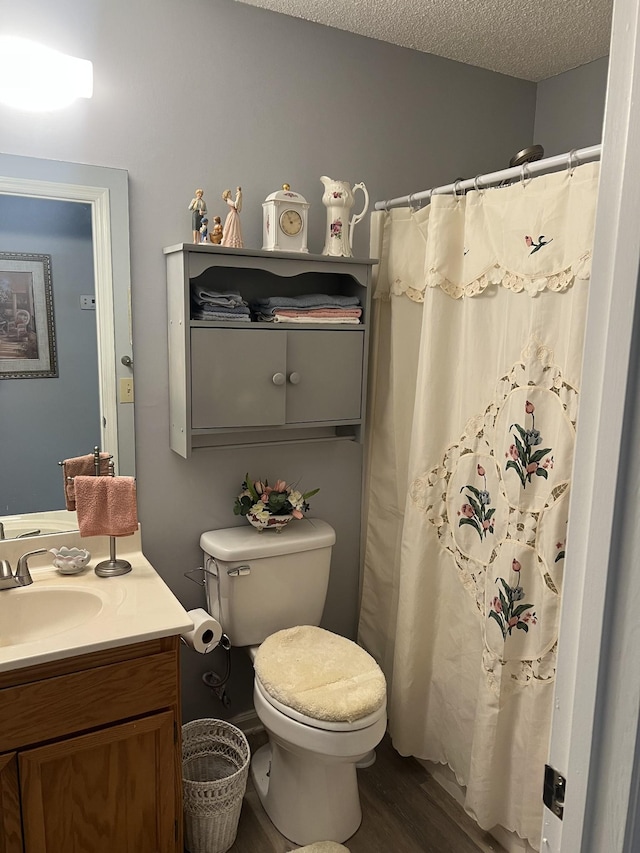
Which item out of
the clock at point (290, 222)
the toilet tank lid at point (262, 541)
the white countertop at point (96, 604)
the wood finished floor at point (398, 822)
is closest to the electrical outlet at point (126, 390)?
the white countertop at point (96, 604)

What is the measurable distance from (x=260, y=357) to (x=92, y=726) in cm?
112

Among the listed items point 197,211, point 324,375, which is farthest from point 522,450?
point 197,211

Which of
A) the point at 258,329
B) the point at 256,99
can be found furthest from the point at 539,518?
the point at 256,99

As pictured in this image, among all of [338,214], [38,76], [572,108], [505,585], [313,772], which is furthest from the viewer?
[572,108]

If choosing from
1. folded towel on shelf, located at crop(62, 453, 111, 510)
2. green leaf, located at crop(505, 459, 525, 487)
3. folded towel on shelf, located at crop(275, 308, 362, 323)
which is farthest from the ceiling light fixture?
green leaf, located at crop(505, 459, 525, 487)

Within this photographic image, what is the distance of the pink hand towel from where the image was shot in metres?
1.79

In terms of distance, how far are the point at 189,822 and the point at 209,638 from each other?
1.65ft

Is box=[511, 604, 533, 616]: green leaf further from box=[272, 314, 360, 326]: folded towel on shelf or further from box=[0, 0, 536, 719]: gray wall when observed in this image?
box=[272, 314, 360, 326]: folded towel on shelf

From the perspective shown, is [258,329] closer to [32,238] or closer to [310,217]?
[310,217]

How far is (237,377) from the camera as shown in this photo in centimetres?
204

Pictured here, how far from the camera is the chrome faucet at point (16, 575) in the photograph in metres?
1.74

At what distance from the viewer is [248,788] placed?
2188mm

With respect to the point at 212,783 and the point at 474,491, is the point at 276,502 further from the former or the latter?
the point at 212,783

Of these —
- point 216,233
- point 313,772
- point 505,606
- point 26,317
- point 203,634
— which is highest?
point 216,233
